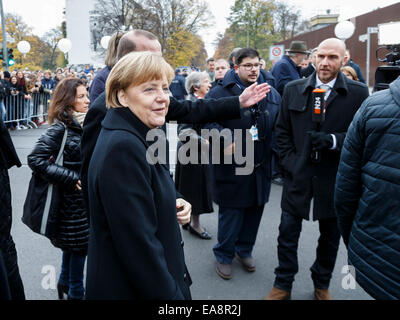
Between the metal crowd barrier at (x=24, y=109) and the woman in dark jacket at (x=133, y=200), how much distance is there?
36.8 ft

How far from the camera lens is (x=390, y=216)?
1.92 metres

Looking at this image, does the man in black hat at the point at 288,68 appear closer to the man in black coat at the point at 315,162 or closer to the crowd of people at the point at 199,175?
the crowd of people at the point at 199,175

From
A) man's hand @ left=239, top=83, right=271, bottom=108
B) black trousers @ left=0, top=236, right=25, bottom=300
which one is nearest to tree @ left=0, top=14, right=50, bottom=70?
black trousers @ left=0, top=236, right=25, bottom=300

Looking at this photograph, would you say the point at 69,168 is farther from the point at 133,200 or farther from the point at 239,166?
the point at 133,200

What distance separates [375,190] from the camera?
6.54ft

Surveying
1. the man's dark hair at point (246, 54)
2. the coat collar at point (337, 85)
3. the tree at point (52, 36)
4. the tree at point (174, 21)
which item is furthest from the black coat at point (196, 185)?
the tree at point (52, 36)

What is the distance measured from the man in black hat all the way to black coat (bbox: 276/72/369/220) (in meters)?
3.85

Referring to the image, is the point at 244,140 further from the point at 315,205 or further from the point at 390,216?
the point at 390,216

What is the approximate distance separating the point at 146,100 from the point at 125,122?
15 centimetres

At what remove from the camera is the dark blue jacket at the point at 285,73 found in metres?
7.02

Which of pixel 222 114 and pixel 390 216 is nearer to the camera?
pixel 390 216

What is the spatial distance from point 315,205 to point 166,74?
1.93 meters

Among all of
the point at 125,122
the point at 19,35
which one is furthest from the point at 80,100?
the point at 19,35
